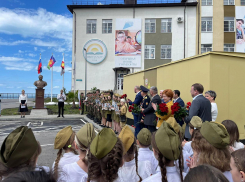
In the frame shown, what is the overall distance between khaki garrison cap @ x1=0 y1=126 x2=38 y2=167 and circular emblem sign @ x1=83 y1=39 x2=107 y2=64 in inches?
1213

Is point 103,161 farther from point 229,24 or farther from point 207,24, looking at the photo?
point 229,24

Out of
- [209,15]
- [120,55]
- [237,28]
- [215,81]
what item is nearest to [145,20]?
[120,55]

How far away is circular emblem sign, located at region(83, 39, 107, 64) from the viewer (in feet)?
106

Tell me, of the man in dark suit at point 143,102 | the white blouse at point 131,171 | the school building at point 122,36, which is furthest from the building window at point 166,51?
the white blouse at point 131,171

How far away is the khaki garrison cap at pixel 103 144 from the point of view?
2.14 meters

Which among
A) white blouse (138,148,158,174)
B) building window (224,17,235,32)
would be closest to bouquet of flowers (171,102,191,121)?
white blouse (138,148,158,174)

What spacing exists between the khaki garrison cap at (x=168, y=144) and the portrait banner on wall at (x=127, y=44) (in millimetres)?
30126

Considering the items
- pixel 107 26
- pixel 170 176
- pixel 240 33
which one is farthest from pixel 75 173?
pixel 240 33

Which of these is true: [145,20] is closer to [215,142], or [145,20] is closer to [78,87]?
[78,87]

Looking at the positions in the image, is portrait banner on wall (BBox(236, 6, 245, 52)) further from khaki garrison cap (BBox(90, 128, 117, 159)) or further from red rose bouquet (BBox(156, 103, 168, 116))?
khaki garrison cap (BBox(90, 128, 117, 159))

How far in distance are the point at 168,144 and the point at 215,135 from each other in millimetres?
514

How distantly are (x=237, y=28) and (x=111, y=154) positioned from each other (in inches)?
1356

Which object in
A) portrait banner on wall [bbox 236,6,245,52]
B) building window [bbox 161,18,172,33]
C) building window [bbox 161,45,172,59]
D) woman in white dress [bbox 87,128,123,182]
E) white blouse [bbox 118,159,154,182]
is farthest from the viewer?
building window [bbox 161,45,172,59]

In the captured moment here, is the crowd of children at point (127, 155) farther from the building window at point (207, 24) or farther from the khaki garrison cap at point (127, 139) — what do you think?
the building window at point (207, 24)
